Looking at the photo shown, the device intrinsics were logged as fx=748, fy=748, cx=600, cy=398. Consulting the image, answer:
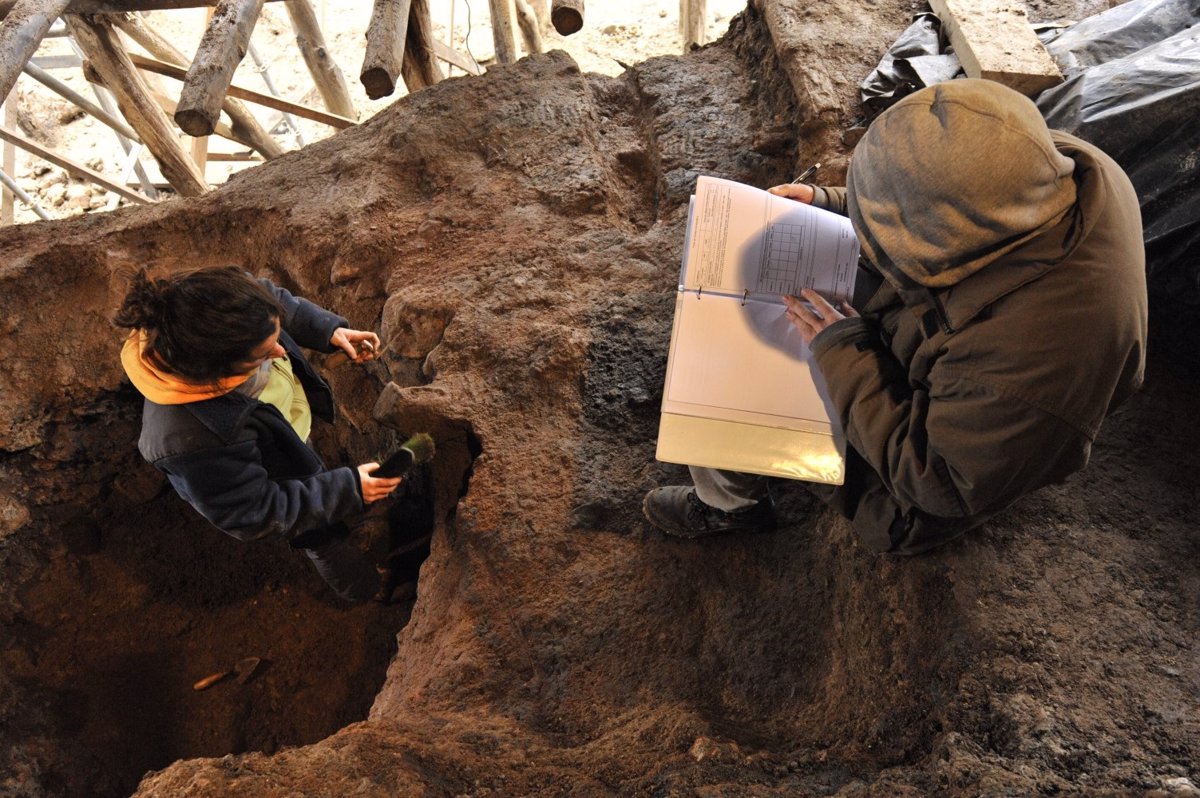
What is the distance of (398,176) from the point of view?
3053 mm

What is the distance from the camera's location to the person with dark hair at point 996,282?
116 centimetres

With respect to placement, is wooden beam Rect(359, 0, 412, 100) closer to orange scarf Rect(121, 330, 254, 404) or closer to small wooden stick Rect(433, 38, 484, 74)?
orange scarf Rect(121, 330, 254, 404)

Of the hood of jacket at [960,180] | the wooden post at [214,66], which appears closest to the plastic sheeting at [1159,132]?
the hood of jacket at [960,180]

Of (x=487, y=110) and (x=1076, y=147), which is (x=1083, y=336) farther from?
(x=487, y=110)

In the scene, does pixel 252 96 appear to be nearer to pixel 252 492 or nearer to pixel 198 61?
pixel 198 61

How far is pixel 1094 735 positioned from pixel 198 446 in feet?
7.25

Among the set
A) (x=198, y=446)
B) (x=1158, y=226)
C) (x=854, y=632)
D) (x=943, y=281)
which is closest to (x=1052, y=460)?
(x=943, y=281)

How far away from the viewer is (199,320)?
1849mm

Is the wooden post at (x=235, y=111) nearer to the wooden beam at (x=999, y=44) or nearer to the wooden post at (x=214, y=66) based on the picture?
the wooden post at (x=214, y=66)

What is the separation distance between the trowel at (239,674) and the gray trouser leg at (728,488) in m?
2.20

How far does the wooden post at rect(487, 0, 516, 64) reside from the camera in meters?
5.16

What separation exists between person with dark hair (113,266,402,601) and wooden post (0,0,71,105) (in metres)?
1.58

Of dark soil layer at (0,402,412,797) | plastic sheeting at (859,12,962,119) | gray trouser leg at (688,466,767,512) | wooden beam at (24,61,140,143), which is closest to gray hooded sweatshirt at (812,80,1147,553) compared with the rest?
gray trouser leg at (688,466,767,512)

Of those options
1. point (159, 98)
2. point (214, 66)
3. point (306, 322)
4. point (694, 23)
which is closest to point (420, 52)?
point (214, 66)
